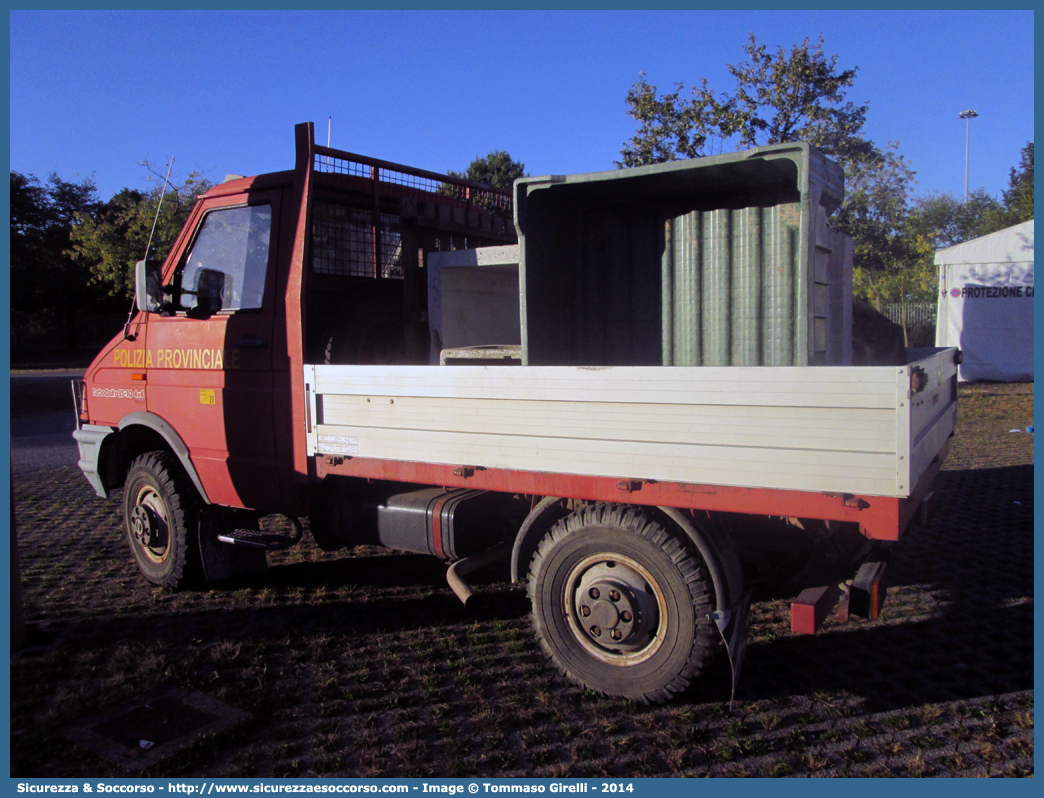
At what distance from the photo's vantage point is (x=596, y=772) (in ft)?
10.0

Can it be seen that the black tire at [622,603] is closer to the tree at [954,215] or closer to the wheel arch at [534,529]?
the wheel arch at [534,529]

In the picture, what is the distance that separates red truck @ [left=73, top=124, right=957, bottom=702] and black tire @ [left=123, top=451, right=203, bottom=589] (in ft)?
0.06

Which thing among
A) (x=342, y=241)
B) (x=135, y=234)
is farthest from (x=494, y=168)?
(x=342, y=241)

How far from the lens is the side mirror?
4797mm

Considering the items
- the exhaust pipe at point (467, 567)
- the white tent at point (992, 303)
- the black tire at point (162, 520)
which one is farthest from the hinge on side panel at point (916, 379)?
the white tent at point (992, 303)

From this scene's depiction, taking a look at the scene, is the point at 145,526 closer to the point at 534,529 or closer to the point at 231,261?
the point at 231,261

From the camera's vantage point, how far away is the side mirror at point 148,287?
4.80m

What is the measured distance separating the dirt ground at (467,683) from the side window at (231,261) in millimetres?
2097

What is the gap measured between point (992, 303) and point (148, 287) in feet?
61.4

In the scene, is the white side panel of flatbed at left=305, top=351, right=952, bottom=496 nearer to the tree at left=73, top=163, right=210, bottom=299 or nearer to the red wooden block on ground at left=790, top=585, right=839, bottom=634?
the red wooden block on ground at left=790, top=585, right=839, bottom=634

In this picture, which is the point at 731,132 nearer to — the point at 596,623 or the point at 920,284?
the point at 596,623

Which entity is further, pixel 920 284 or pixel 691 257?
pixel 920 284

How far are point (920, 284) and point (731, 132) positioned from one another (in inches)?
882

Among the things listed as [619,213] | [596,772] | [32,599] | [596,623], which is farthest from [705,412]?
[32,599]
